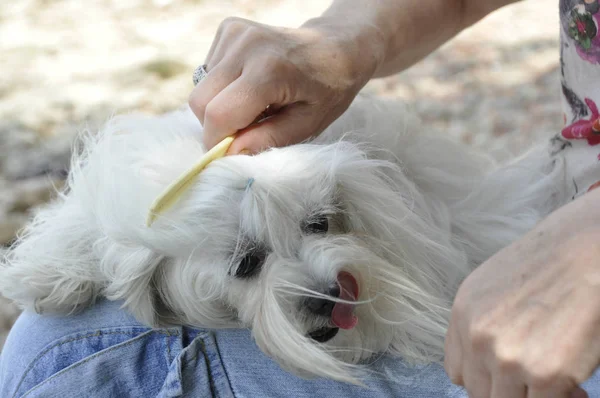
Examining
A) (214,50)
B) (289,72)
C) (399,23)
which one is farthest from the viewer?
(399,23)

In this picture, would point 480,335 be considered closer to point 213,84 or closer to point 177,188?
point 177,188

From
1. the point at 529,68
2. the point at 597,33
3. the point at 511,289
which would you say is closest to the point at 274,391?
the point at 511,289

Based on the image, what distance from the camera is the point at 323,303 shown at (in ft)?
3.67

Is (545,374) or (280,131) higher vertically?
(280,131)

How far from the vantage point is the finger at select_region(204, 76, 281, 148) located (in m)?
1.15

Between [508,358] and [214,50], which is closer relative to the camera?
[508,358]

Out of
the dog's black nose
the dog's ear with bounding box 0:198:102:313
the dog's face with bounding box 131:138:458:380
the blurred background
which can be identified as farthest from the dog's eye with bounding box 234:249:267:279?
the blurred background

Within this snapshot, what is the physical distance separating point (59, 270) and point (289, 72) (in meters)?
0.57

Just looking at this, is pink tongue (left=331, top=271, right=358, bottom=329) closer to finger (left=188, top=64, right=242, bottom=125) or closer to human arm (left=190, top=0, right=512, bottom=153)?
human arm (left=190, top=0, right=512, bottom=153)

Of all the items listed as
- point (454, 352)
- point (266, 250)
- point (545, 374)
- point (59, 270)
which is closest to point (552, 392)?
point (545, 374)

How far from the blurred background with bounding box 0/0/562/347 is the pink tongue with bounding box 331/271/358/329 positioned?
1.66m

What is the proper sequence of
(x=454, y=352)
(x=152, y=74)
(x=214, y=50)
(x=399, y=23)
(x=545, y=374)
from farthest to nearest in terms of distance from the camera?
(x=152, y=74) < (x=399, y=23) < (x=214, y=50) < (x=454, y=352) < (x=545, y=374)

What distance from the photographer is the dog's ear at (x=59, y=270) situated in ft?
4.28

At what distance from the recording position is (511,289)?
2.59 feet
